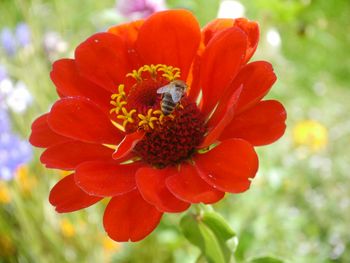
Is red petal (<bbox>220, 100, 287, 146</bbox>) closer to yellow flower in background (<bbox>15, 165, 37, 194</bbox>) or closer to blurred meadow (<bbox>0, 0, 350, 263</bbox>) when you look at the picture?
blurred meadow (<bbox>0, 0, 350, 263</bbox>)

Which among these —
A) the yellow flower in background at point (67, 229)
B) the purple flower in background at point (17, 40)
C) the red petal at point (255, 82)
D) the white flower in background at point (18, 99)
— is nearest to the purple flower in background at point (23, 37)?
the purple flower in background at point (17, 40)

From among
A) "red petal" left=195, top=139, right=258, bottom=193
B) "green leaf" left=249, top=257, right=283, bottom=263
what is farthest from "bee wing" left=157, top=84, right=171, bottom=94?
"green leaf" left=249, top=257, right=283, bottom=263

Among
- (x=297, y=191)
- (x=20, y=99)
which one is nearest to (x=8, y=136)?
(x=20, y=99)

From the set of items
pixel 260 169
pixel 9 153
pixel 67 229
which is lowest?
pixel 67 229

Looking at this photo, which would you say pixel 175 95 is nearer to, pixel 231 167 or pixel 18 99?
pixel 231 167

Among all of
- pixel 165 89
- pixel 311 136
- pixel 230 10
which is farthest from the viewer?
pixel 311 136

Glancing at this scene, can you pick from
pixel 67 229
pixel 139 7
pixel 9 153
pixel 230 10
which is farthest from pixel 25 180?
pixel 230 10

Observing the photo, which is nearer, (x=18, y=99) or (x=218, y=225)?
(x=218, y=225)

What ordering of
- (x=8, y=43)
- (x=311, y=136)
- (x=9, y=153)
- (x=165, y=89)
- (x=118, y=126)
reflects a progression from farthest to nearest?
(x=311, y=136), (x=8, y=43), (x=9, y=153), (x=118, y=126), (x=165, y=89)
